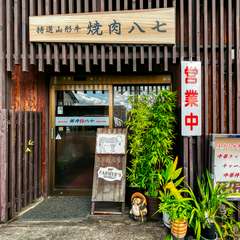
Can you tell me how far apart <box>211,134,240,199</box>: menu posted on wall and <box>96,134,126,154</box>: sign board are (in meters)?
1.72

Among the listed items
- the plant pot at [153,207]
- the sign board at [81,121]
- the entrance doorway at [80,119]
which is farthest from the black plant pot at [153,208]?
the sign board at [81,121]

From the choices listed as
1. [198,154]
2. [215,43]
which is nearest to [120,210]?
[198,154]

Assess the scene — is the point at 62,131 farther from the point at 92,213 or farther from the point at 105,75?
the point at 92,213

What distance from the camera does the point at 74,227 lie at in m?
3.98

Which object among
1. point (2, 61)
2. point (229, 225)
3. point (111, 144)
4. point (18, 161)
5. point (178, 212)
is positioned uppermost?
point (2, 61)

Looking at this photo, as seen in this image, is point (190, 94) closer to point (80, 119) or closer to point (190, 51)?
point (190, 51)

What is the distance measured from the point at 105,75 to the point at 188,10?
7.15 ft

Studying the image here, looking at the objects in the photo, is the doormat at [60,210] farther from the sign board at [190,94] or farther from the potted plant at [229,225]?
the sign board at [190,94]

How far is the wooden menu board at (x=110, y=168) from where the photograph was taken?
4.55m

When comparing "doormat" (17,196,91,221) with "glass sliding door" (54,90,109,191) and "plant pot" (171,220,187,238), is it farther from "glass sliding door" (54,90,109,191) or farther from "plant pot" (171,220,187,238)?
"plant pot" (171,220,187,238)

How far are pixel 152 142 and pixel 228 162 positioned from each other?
125 cm

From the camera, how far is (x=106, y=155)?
4879mm

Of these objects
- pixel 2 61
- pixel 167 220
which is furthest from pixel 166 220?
pixel 2 61

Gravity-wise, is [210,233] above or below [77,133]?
below
